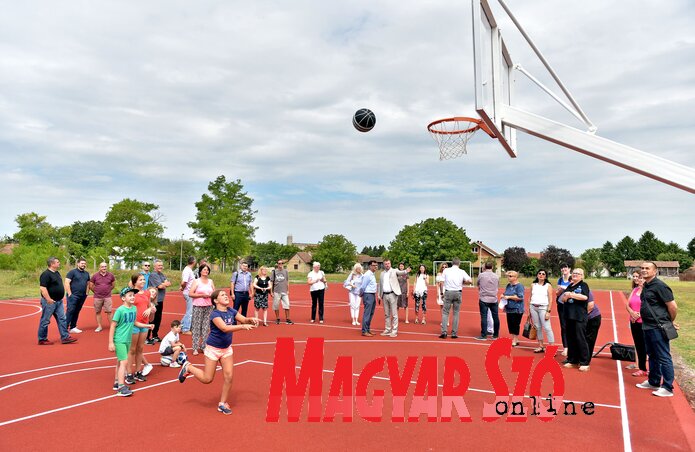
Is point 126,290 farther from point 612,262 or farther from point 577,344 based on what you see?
point 612,262

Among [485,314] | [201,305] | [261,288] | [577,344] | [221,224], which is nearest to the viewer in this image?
[577,344]

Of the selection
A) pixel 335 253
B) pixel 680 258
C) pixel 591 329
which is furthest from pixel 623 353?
pixel 680 258

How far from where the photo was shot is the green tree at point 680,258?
104m

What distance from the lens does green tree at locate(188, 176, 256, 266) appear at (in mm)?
45781

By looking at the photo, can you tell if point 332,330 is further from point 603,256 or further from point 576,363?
point 603,256

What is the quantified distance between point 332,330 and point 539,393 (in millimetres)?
7094

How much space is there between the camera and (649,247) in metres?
116

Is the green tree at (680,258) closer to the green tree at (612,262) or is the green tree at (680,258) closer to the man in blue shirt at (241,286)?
the green tree at (612,262)

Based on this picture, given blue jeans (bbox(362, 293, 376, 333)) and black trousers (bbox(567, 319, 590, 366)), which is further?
blue jeans (bbox(362, 293, 376, 333))

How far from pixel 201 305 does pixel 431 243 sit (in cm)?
6534

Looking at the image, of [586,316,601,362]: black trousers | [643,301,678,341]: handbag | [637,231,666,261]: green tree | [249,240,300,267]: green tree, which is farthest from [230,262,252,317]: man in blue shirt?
[637,231,666,261]: green tree

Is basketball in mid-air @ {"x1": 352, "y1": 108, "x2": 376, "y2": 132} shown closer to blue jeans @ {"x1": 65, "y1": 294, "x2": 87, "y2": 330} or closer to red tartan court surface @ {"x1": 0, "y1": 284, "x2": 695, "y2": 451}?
red tartan court surface @ {"x1": 0, "y1": 284, "x2": 695, "y2": 451}

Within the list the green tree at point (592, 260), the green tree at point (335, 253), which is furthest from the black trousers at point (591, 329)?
the green tree at point (592, 260)

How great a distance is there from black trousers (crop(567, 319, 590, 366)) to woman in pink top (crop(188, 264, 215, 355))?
6.93 m
